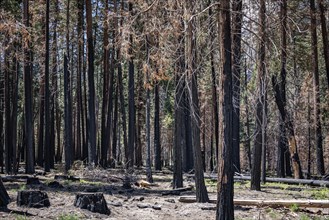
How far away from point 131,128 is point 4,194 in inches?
424

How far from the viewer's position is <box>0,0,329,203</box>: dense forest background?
25.4 ft

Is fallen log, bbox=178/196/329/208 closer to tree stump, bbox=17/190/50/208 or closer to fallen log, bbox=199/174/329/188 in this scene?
tree stump, bbox=17/190/50/208

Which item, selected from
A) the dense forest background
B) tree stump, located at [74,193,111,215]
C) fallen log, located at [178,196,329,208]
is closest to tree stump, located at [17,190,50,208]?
tree stump, located at [74,193,111,215]

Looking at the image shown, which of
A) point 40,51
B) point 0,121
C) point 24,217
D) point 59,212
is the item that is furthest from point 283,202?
point 0,121

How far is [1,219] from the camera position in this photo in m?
8.12

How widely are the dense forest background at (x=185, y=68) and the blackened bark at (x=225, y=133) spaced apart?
24 mm

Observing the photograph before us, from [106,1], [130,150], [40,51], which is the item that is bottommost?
[130,150]

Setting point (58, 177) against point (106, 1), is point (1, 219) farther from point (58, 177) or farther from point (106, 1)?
Answer: point (106, 1)

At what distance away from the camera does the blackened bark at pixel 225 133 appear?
23.5 feet

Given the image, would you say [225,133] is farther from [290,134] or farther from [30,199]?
[290,134]

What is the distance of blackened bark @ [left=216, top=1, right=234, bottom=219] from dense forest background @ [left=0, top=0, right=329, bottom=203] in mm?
24

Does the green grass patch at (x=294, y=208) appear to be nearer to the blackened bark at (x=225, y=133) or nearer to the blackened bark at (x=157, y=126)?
the blackened bark at (x=225, y=133)

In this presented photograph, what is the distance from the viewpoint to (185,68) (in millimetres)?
7789

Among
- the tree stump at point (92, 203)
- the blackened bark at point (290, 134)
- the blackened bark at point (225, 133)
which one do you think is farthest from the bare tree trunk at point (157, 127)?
the blackened bark at point (225, 133)
